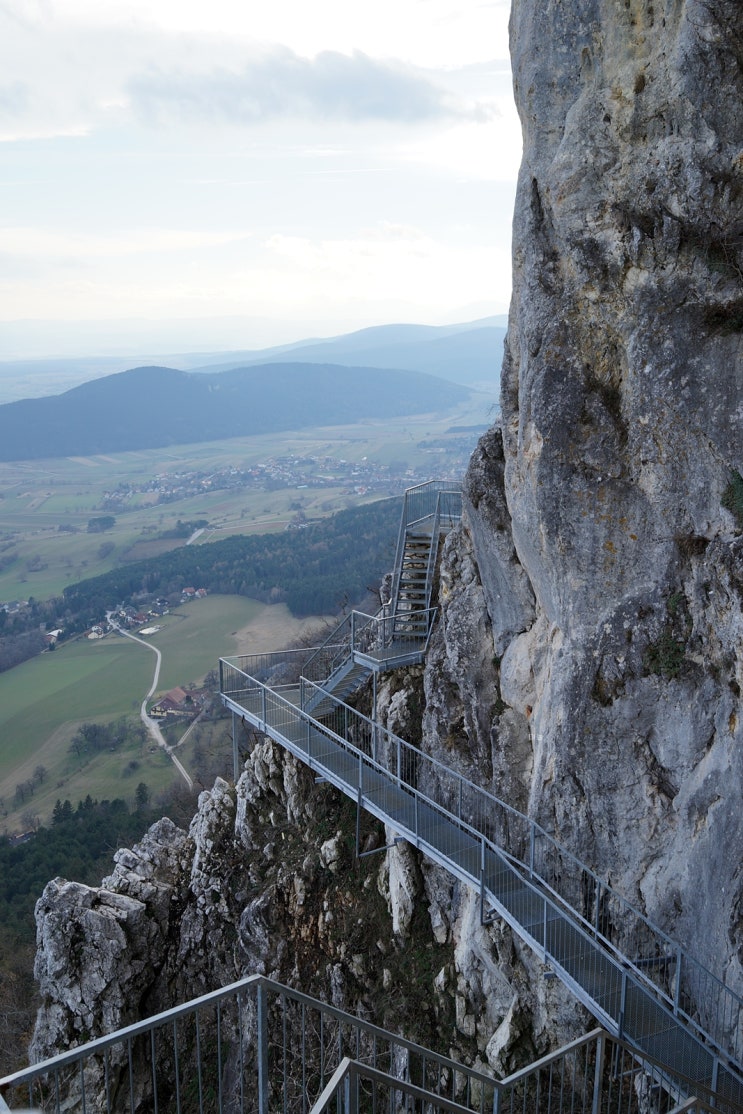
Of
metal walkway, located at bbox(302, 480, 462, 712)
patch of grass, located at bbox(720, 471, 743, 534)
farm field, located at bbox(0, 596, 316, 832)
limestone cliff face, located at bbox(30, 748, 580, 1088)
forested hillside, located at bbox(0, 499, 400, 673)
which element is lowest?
farm field, located at bbox(0, 596, 316, 832)

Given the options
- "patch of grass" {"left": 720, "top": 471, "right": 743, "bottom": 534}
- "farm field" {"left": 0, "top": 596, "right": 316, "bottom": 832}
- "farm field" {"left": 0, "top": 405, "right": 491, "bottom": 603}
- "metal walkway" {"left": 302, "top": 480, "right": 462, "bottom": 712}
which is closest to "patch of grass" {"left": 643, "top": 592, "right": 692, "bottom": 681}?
"patch of grass" {"left": 720, "top": 471, "right": 743, "bottom": 534}

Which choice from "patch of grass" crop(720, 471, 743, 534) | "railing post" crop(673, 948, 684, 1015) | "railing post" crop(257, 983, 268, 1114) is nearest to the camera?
"railing post" crop(257, 983, 268, 1114)

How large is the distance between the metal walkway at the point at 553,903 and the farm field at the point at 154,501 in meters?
95.9

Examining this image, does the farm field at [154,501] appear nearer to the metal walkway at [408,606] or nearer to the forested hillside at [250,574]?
the forested hillside at [250,574]

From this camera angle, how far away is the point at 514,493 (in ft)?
46.1

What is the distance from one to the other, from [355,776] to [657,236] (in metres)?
10.9

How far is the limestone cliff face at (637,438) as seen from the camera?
421 inches

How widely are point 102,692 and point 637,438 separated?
234ft

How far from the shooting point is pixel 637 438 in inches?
472

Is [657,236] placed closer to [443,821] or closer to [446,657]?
[446,657]

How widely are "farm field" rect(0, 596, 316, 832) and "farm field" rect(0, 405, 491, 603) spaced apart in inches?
1091

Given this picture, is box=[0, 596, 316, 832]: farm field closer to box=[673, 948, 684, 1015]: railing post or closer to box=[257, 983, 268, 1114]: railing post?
box=[673, 948, 684, 1015]: railing post

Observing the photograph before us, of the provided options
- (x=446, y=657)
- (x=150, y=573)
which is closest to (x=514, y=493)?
(x=446, y=657)

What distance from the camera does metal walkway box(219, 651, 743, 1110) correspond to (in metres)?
9.93
